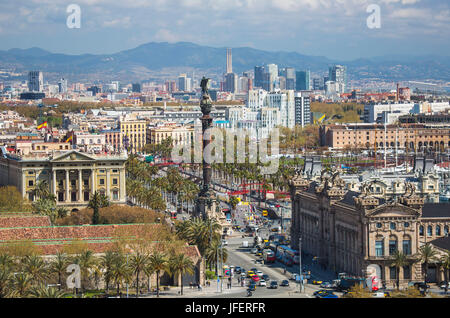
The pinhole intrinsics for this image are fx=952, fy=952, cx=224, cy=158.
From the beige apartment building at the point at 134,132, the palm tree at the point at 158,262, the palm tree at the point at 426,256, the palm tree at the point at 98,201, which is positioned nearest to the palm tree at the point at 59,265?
the palm tree at the point at 158,262

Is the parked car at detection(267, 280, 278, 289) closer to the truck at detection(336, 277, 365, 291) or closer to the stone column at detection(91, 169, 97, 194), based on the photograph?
the truck at detection(336, 277, 365, 291)

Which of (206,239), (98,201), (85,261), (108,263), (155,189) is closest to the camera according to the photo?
(108,263)

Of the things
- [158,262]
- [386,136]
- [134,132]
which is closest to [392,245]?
[158,262]

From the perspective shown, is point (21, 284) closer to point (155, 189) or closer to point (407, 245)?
point (407, 245)

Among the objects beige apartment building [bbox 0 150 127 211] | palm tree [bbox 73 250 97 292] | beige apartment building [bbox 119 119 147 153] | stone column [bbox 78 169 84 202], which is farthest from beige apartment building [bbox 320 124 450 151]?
palm tree [bbox 73 250 97 292]
